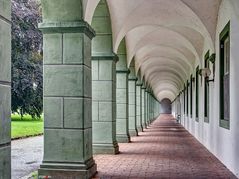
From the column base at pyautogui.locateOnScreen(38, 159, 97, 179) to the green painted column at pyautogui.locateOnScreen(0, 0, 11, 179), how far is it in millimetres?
3721

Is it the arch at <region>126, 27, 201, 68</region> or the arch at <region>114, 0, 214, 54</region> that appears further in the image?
the arch at <region>126, 27, 201, 68</region>

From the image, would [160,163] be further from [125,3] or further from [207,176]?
[125,3]

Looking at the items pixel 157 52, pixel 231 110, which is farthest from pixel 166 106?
pixel 231 110

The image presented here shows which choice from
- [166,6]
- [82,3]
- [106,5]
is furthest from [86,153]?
[166,6]

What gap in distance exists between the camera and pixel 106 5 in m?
10.7

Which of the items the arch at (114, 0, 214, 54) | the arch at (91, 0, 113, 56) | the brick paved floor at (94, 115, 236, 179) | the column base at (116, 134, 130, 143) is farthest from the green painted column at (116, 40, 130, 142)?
the arch at (91, 0, 113, 56)

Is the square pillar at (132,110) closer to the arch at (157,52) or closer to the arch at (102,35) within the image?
the arch at (157,52)

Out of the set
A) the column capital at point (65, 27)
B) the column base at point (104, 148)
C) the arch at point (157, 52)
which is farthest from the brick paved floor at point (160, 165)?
the arch at point (157, 52)

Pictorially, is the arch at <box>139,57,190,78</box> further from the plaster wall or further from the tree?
the plaster wall

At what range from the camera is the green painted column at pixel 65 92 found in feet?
23.8

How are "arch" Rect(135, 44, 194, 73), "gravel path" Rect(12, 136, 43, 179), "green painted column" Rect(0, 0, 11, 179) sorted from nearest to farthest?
"green painted column" Rect(0, 0, 11, 179)
"gravel path" Rect(12, 136, 43, 179)
"arch" Rect(135, 44, 194, 73)

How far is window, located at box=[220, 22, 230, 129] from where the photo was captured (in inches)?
366

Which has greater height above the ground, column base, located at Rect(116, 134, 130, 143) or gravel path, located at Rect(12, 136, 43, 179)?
column base, located at Rect(116, 134, 130, 143)

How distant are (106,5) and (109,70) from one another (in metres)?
1.76
